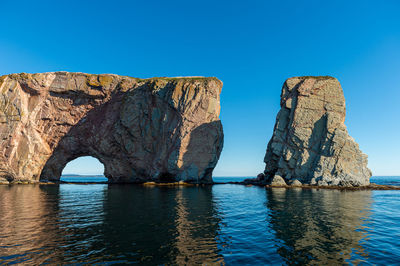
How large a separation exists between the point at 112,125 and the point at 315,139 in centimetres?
5686

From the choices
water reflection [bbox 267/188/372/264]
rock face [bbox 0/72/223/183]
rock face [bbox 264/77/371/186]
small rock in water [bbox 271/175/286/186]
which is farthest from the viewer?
rock face [bbox 0/72/223/183]

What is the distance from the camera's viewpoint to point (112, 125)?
213ft

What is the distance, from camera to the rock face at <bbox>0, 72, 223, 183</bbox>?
5809 centimetres

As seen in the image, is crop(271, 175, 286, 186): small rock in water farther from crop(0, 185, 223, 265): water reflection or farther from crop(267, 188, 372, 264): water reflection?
crop(0, 185, 223, 265): water reflection

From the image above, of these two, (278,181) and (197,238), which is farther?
(278,181)

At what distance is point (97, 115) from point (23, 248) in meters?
59.9

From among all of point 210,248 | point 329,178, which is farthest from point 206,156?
point 210,248

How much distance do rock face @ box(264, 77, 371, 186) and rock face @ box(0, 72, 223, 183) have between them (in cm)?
1865

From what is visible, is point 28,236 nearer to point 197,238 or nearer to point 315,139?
point 197,238

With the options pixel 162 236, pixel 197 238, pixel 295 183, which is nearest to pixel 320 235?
pixel 197 238

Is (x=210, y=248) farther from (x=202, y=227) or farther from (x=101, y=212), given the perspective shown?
(x=101, y=212)

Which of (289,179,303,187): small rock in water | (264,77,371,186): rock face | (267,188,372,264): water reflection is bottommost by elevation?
(289,179,303,187): small rock in water

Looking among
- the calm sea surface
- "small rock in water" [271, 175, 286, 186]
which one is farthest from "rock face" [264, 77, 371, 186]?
the calm sea surface

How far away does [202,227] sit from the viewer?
597 inches
